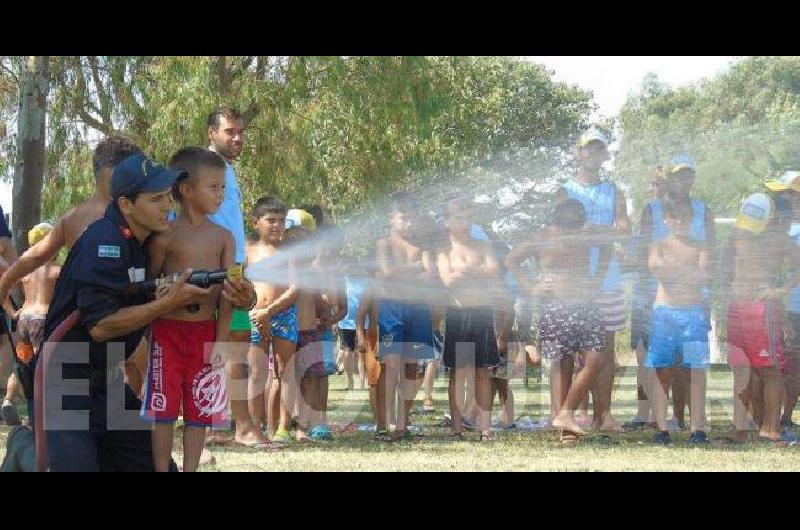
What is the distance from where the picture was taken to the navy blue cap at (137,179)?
470cm

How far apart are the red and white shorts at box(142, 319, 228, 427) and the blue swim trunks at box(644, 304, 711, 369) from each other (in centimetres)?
378

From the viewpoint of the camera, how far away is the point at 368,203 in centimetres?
1959

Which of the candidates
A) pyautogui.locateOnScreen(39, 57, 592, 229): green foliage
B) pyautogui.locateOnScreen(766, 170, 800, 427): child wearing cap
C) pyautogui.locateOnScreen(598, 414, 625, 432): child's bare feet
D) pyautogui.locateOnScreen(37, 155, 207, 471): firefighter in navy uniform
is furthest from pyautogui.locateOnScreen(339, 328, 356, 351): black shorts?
pyautogui.locateOnScreen(37, 155, 207, 471): firefighter in navy uniform

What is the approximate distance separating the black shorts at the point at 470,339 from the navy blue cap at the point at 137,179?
161 inches

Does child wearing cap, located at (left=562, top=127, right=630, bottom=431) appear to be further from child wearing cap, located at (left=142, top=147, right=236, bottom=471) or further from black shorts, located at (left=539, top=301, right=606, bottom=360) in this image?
child wearing cap, located at (left=142, top=147, right=236, bottom=471)

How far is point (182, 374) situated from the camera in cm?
535

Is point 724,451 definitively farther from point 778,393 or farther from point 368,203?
point 368,203

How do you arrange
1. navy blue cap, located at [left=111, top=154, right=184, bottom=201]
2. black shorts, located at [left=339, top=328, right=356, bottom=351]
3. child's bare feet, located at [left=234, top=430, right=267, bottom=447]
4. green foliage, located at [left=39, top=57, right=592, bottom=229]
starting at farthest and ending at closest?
green foliage, located at [left=39, top=57, right=592, bottom=229] < black shorts, located at [left=339, top=328, right=356, bottom=351] < child's bare feet, located at [left=234, top=430, right=267, bottom=447] < navy blue cap, located at [left=111, top=154, right=184, bottom=201]

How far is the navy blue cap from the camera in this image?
470cm

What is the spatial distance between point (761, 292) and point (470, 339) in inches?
82.7

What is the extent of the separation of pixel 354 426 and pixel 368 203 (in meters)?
10.4

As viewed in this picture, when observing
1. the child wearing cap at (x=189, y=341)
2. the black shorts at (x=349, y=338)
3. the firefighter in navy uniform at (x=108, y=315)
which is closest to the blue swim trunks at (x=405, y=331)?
the black shorts at (x=349, y=338)

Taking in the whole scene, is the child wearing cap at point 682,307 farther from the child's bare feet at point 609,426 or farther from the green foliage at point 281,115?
the green foliage at point 281,115

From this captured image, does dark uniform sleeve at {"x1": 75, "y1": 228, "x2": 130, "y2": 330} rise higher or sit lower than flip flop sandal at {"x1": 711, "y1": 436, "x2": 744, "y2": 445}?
higher
